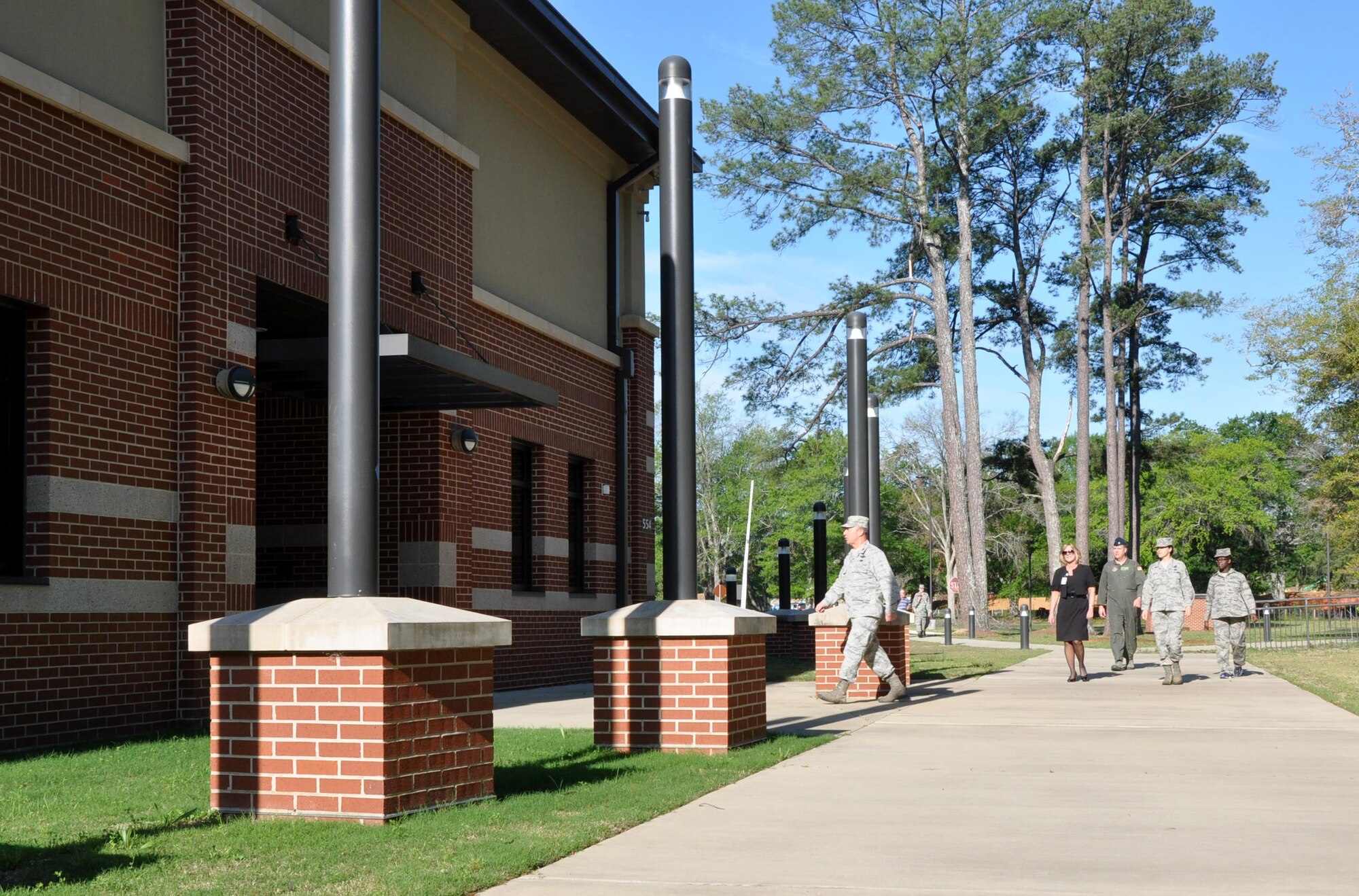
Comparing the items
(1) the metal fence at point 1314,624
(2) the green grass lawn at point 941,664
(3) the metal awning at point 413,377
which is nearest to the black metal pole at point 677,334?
(3) the metal awning at point 413,377

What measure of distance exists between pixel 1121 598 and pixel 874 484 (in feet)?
12.6

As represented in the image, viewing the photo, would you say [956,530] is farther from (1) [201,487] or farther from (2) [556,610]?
(1) [201,487]

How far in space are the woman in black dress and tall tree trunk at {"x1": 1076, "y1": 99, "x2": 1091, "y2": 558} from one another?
25513 millimetres

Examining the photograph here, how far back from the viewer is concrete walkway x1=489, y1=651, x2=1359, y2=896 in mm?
5445

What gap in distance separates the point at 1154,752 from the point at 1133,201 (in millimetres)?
38937

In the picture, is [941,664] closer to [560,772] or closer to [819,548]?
[819,548]

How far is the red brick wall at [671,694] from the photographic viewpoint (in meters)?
9.38

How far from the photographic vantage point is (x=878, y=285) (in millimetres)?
42500

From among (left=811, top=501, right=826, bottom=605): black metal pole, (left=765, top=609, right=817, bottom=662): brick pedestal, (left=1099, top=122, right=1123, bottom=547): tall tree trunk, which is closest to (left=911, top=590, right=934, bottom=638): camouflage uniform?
(left=1099, top=122, right=1123, bottom=547): tall tree trunk

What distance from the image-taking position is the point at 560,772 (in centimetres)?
841

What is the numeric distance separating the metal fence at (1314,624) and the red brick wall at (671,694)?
2332 cm

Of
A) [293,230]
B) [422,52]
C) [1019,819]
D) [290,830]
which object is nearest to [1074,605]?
[422,52]

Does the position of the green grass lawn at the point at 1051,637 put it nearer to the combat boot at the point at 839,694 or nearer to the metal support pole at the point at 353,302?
the combat boot at the point at 839,694

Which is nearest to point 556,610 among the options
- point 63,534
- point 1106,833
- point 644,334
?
point 644,334
